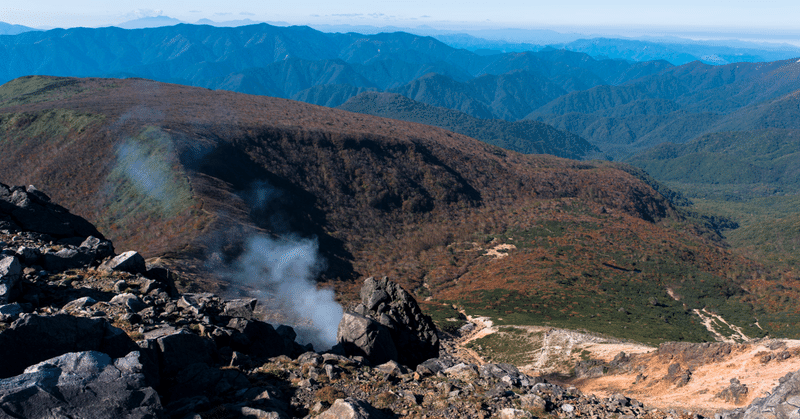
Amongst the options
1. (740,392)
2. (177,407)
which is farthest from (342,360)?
(740,392)

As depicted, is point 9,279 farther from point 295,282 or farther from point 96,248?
point 295,282

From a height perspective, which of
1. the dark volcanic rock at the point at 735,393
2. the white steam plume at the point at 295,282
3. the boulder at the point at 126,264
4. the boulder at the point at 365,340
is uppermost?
the boulder at the point at 126,264

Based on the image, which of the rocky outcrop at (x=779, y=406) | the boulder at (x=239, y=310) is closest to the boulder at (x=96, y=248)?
the boulder at (x=239, y=310)

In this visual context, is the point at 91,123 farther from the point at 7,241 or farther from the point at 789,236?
the point at 789,236

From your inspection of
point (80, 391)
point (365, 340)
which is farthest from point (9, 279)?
point (365, 340)

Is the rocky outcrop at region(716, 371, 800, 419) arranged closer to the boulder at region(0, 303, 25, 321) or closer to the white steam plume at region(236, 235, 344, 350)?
the white steam plume at region(236, 235, 344, 350)

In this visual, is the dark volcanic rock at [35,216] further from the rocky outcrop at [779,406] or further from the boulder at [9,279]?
the rocky outcrop at [779,406]
